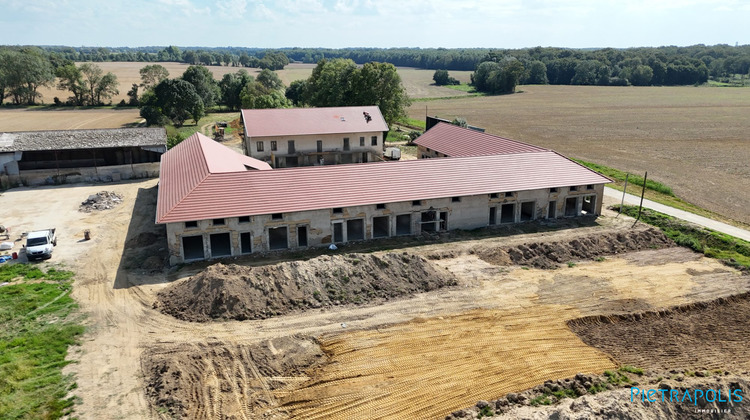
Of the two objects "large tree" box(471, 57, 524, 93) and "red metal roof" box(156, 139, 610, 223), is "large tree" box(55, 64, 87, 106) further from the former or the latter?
"large tree" box(471, 57, 524, 93)

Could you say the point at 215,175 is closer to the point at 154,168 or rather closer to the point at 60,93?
the point at 154,168

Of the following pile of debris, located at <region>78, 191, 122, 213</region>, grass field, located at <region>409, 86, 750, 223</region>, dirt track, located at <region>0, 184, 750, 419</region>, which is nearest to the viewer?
dirt track, located at <region>0, 184, 750, 419</region>

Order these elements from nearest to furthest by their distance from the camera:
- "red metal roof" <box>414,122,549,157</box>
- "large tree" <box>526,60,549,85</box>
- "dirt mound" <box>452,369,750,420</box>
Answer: "dirt mound" <box>452,369,750,420</box>, "red metal roof" <box>414,122,549,157</box>, "large tree" <box>526,60,549,85</box>

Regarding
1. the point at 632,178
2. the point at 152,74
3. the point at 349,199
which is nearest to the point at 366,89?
the point at 632,178

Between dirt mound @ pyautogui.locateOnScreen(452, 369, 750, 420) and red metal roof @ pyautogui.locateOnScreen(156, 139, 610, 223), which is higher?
red metal roof @ pyautogui.locateOnScreen(156, 139, 610, 223)

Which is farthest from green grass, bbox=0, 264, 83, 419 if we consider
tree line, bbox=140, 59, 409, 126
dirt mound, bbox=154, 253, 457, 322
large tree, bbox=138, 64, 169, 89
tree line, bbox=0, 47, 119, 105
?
tree line, bbox=0, 47, 119, 105

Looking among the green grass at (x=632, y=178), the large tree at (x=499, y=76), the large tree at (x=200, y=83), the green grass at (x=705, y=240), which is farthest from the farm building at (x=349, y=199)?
the large tree at (x=499, y=76)
